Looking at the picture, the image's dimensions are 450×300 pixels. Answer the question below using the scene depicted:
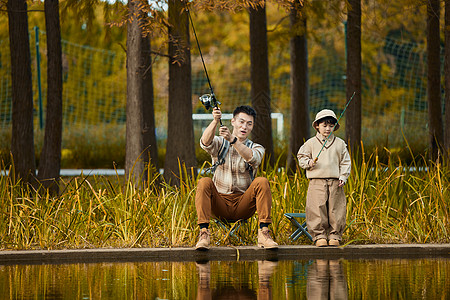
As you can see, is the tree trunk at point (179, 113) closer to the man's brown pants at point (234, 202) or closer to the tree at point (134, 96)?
the tree at point (134, 96)

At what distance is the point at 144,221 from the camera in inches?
375

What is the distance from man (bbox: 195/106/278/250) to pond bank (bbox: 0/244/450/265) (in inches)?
7.7

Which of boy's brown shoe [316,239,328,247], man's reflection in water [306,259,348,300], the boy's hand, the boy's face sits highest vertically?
the boy's hand

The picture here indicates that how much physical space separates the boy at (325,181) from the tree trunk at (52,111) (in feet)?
17.1

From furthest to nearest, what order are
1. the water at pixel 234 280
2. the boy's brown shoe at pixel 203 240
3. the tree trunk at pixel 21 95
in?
the tree trunk at pixel 21 95 → the boy's brown shoe at pixel 203 240 → the water at pixel 234 280

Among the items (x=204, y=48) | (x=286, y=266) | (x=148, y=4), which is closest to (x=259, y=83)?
(x=148, y=4)

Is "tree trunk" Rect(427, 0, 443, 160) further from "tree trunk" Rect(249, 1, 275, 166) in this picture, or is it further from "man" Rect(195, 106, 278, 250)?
"man" Rect(195, 106, 278, 250)

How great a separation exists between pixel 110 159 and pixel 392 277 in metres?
16.6

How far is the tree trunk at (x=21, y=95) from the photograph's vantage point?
13.4 meters

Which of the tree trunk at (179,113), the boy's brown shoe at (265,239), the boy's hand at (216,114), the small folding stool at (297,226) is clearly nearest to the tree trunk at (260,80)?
the tree trunk at (179,113)

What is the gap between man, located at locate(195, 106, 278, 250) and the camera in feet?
28.6

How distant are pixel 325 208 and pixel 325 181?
0.30 metres

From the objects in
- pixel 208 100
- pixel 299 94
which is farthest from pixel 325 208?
pixel 299 94

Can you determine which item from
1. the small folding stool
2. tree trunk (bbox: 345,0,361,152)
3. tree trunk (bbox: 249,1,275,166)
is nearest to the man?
the small folding stool
